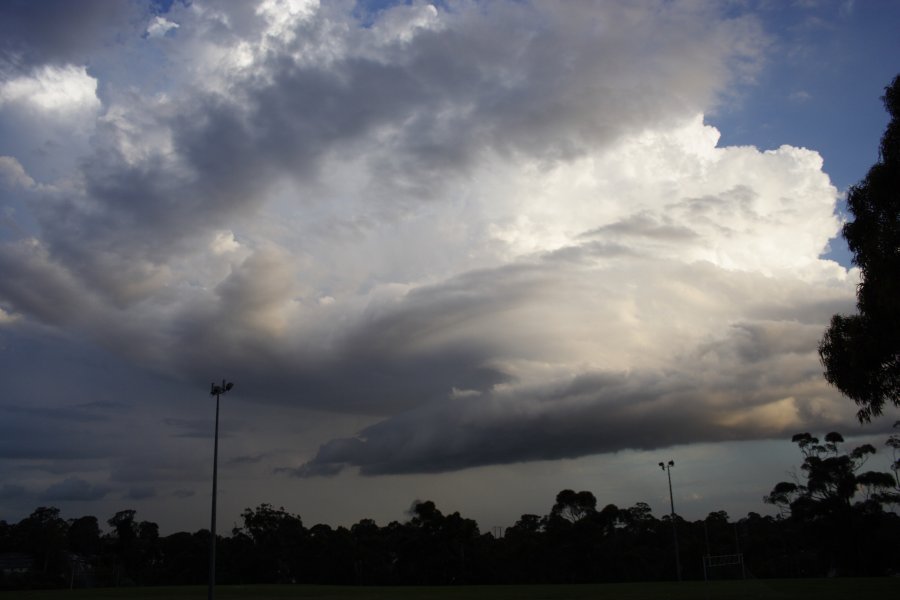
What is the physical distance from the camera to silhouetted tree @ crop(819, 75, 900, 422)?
2177cm

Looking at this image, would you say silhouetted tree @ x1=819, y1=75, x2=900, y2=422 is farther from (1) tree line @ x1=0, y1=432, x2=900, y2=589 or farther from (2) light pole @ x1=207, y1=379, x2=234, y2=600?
(1) tree line @ x1=0, y1=432, x2=900, y2=589

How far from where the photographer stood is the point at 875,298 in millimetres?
23125

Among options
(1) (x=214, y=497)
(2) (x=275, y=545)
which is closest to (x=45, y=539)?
(2) (x=275, y=545)

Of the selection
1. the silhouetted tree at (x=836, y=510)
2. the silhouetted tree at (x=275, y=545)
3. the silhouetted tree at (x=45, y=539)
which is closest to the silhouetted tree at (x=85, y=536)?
the silhouetted tree at (x=45, y=539)

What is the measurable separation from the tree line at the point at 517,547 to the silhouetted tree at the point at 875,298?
202 ft

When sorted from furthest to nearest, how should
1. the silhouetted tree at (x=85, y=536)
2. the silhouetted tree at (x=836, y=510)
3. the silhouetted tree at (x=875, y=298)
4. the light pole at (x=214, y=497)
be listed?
1. the silhouetted tree at (x=85, y=536)
2. the silhouetted tree at (x=836, y=510)
3. the light pole at (x=214, y=497)
4. the silhouetted tree at (x=875, y=298)

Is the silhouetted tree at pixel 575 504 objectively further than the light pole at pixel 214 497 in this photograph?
Yes

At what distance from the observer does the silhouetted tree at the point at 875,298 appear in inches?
857

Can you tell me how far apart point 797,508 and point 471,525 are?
140ft

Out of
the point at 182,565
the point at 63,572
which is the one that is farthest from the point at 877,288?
the point at 182,565

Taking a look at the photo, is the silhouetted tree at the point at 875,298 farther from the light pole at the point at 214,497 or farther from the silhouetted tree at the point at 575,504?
the silhouetted tree at the point at 575,504

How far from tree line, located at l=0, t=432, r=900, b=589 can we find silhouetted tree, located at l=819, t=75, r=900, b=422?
61.4 meters

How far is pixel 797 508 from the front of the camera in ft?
301

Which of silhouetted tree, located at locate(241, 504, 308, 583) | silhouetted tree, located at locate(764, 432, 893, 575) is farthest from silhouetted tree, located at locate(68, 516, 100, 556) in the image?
silhouetted tree, located at locate(764, 432, 893, 575)
